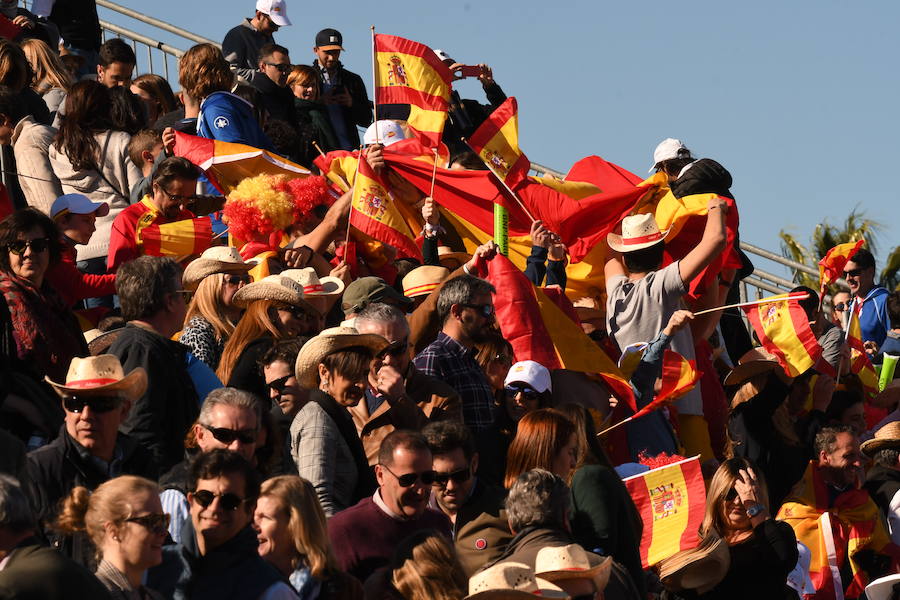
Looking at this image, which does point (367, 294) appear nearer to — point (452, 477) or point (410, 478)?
point (452, 477)

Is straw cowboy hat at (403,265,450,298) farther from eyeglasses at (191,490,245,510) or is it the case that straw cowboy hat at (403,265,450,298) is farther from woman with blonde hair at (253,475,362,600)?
eyeglasses at (191,490,245,510)

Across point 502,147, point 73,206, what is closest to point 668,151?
point 502,147

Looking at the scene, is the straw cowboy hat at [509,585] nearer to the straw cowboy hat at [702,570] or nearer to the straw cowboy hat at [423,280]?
the straw cowboy hat at [702,570]

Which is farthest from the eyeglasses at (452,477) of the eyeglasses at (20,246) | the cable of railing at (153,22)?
the cable of railing at (153,22)

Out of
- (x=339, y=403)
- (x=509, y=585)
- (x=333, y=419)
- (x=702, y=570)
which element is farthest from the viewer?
(x=702, y=570)

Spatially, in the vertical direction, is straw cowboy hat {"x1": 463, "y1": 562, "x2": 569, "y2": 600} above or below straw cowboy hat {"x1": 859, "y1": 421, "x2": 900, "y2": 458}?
above

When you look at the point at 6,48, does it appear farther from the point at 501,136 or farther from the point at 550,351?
the point at 550,351

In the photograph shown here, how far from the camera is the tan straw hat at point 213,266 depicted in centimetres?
970

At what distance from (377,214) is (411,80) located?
1647 millimetres

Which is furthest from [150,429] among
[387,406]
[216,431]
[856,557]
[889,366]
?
[889,366]

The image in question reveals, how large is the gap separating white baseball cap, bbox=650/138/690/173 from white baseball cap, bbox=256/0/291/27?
178 inches

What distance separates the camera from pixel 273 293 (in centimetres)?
919

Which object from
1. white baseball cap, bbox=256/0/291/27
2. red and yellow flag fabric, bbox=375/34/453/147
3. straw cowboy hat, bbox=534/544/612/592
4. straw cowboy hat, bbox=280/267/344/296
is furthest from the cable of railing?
straw cowboy hat, bbox=534/544/612/592

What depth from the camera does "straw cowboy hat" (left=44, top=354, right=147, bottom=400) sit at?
278 inches
